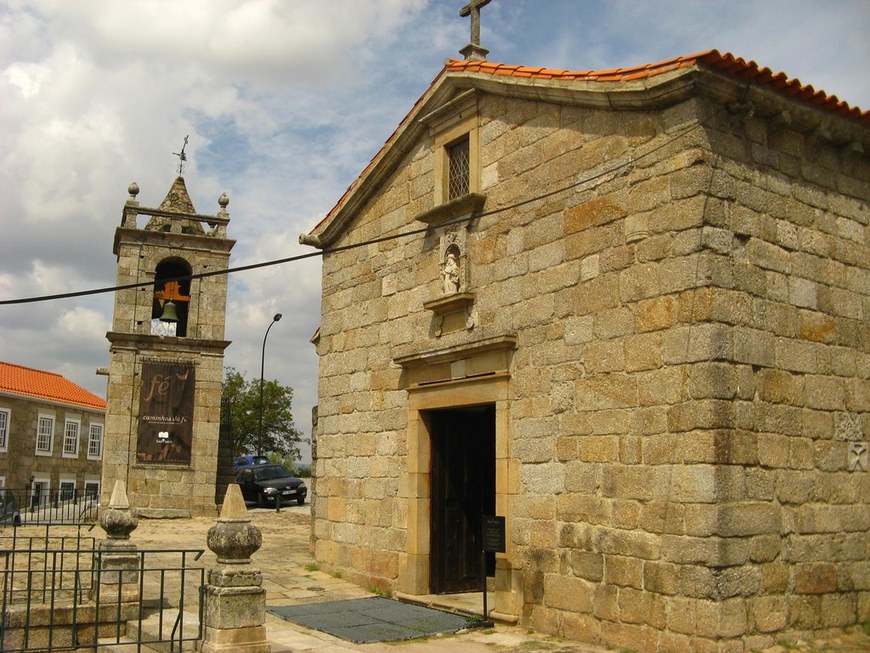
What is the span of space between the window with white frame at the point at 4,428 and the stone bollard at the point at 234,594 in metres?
27.3

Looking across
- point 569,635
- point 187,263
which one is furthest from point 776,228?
point 187,263

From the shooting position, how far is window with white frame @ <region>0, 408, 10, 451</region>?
98.8 ft

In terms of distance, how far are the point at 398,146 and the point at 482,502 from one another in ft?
14.4

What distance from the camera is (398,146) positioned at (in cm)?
A: 1036

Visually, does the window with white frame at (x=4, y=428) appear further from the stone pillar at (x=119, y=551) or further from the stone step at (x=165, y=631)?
the stone step at (x=165, y=631)

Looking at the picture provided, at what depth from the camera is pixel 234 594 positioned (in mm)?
6277

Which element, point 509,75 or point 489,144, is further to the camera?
point 489,144

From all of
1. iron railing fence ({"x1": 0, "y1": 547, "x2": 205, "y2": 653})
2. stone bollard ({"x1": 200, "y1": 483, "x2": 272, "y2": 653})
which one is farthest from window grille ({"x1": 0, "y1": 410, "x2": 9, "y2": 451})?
stone bollard ({"x1": 200, "y1": 483, "x2": 272, "y2": 653})

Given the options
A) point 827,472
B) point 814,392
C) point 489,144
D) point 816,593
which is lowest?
point 816,593

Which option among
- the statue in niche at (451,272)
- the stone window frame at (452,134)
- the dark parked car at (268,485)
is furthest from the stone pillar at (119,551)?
the dark parked car at (268,485)

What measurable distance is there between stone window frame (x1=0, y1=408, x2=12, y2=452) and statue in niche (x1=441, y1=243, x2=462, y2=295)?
86.4 ft

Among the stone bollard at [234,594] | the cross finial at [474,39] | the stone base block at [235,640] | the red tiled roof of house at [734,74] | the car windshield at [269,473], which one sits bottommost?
the stone base block at [235,640]

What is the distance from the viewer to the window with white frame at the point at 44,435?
32500 millimetres

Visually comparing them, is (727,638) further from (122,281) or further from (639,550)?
(122,281)
